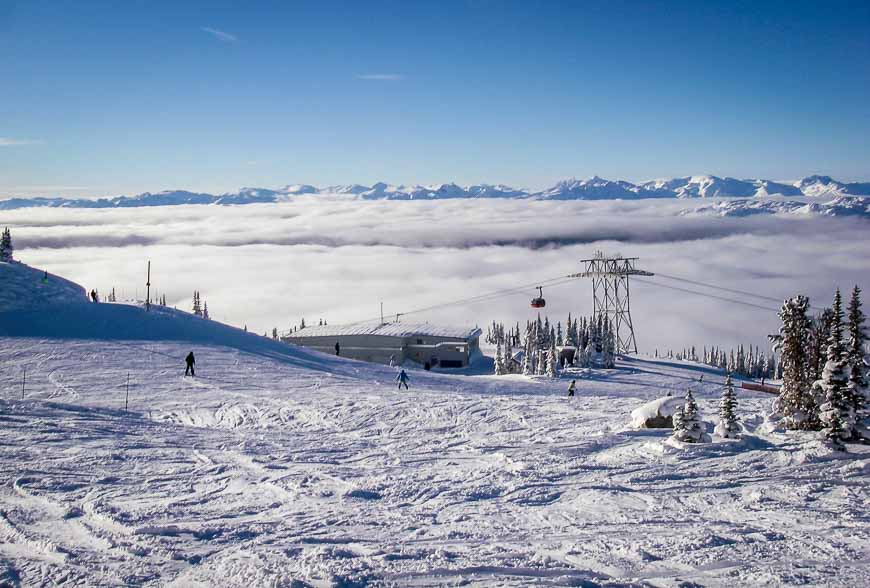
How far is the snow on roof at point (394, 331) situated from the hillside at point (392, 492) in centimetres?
3991

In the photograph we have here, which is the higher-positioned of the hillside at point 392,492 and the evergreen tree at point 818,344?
the evergreen tree at point 818,344

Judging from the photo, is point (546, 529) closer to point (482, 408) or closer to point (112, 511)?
point (112, 511)

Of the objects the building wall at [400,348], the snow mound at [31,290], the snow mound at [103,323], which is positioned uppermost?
the snow mound at [31,290]

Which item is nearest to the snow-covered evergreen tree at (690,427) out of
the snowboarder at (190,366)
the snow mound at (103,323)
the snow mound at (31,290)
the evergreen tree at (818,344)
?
the evergreen tree at (818,344)

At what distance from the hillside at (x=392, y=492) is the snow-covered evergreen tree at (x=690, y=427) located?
2.62 ft

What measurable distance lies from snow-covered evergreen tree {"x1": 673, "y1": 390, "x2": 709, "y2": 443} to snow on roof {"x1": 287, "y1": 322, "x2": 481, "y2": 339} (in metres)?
50.9

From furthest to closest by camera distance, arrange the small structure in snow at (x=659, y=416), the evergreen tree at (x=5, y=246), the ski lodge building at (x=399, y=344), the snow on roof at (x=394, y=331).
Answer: the snow on roof at (x=394, y=331) → the ski lodge building at (x=399, y=344) → the evergreen tree at (x=5, y=246) → the small structure in snow at (x=659, y=416)

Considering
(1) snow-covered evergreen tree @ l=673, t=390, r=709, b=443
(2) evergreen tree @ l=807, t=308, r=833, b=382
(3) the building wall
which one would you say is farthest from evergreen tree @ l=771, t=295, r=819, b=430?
(3) the building wall

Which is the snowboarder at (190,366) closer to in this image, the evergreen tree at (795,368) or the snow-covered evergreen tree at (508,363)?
the evergreen tree at (795,368)

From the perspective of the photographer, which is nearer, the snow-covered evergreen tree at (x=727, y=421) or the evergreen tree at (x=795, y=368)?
the snow-covered evergreen tree at (x=727, y=421)

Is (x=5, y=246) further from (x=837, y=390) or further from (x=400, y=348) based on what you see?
(x=837, y=390)

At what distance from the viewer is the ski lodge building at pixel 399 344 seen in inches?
2746

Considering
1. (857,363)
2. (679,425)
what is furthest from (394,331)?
(857,363)

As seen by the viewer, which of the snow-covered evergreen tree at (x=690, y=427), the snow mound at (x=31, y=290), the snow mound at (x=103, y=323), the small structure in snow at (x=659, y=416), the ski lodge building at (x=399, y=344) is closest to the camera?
the snow-covered evergreen tree at (x=690, y=427)
